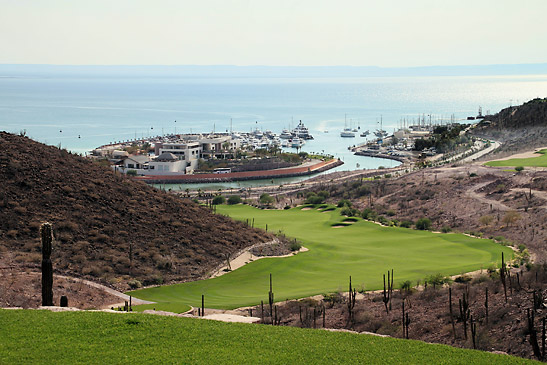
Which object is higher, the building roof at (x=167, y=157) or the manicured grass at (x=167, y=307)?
the building roof at (x=167, y=157)

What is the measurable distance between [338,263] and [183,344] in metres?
17.3

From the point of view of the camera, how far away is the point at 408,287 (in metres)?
21.9

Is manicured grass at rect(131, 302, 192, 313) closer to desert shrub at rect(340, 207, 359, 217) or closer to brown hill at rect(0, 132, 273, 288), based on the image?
brown hill at rect(0, 132, 273, 288)

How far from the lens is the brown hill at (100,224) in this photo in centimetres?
2428

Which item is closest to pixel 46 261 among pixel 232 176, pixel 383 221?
pixel 383 221

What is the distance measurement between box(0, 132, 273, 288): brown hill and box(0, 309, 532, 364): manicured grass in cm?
1030

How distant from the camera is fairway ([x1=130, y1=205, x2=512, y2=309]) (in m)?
23.3

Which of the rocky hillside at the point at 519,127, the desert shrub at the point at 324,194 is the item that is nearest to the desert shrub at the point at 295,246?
the desert shrub at the point at 324,194

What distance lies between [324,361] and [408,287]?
35.5 feet

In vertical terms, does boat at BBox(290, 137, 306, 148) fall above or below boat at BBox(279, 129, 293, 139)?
below

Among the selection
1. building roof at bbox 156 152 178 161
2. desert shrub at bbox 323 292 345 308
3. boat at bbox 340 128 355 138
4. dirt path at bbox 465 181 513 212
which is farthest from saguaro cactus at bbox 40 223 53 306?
boat at bbox 340 128 355 138

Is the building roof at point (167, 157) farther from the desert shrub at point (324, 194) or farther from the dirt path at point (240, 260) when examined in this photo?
the dirt path at point (240, 260)

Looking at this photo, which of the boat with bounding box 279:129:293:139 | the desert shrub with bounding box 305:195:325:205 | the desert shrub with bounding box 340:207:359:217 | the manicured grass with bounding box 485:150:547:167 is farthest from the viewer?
the boat with bounding box 279:129:293:139

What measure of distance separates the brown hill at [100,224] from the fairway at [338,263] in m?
1.69
